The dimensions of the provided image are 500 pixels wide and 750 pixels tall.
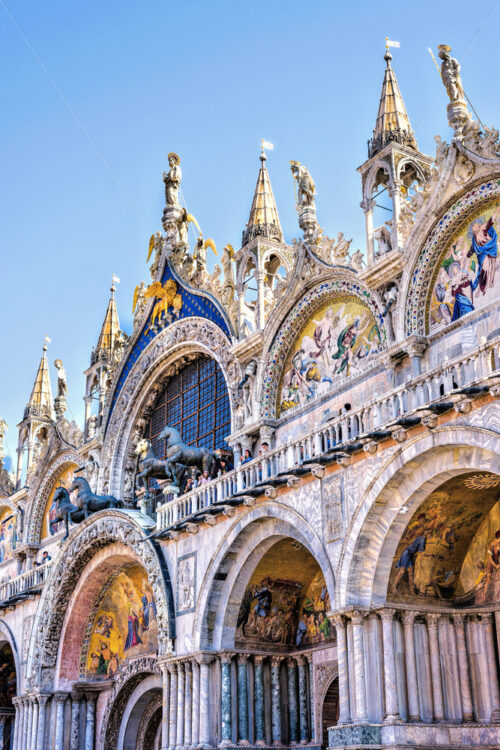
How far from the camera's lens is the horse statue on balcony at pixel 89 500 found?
25156 mm

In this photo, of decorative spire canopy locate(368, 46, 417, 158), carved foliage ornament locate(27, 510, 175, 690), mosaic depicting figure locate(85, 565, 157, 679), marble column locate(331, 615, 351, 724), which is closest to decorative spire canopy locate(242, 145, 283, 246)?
decorative spire canopy locate(368, 46, 417, 158)

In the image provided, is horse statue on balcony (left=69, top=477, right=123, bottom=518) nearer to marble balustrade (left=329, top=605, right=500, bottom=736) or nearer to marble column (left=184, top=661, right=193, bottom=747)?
marble column (left=184, top=661, right=193, bottom=747)

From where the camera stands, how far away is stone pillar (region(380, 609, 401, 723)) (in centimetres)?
1401

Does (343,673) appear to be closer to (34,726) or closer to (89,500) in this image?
(89,500)

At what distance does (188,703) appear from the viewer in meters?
18.6

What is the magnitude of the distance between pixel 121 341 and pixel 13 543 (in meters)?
10.1

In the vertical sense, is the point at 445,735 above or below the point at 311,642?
below

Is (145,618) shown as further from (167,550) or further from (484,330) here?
(484,330)

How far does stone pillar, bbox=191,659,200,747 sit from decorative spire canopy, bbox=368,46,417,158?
11.1 meters

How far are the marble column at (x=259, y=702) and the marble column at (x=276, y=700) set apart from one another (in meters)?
0.21

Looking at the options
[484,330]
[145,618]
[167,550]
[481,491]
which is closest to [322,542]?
[481,491]

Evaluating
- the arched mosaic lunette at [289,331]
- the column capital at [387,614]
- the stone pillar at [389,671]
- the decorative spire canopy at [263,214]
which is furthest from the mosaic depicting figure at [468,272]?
the decorative spire canopy at [263,214]

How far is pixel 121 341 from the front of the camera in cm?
2967

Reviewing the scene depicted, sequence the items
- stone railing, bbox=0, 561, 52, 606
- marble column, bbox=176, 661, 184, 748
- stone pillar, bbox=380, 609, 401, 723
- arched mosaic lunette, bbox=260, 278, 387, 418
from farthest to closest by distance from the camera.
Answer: stone railing, bbox=0, 561, 52, 606
arched mosaic lunette, bbox=260, 278, 387, 418
marble column, bbox=176, 661, 184, 748
stone pillar, bbox=380, 609, 401, 723
